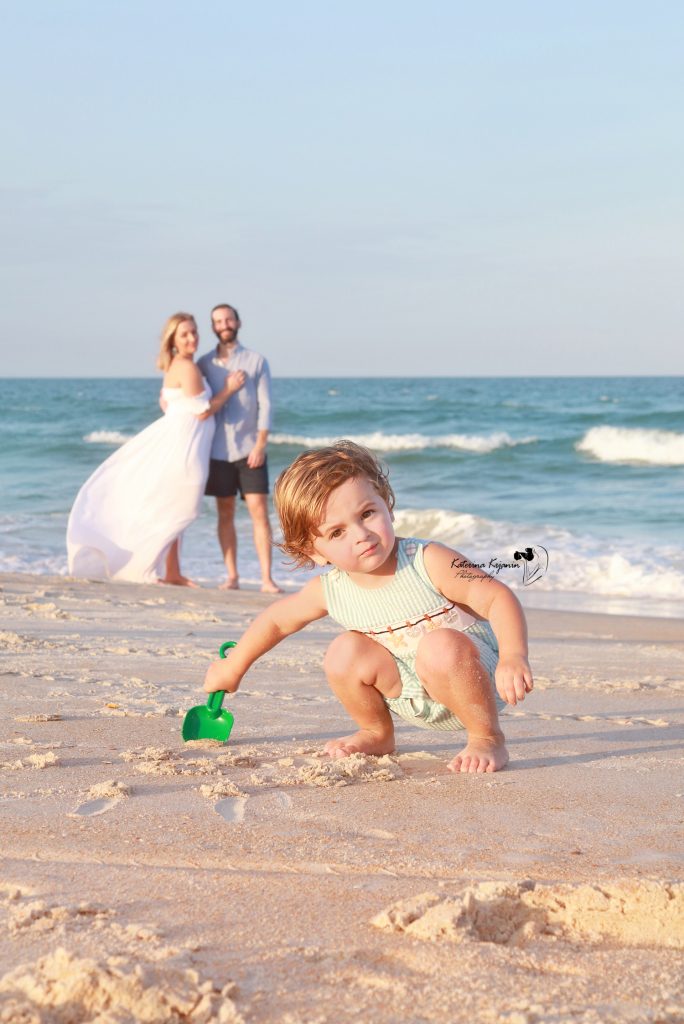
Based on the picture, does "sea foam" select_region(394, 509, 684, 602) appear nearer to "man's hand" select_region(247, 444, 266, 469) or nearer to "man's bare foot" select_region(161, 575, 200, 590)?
"man's hand" select_region(247, 444, 266, 469)

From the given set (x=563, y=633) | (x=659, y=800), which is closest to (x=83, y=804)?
(x=659, y=800)

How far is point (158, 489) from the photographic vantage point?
745 centimetres

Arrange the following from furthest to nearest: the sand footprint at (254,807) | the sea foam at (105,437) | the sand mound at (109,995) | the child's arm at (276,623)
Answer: the sea foam at (105,437) → the child's arm at (276,623) → the sand footprint at (254,807) → the sand mound at (109,995)

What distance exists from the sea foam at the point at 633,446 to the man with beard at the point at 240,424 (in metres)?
12.3

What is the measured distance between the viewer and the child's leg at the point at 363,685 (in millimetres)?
2836

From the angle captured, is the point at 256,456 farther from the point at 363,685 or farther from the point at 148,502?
the point at 363,685

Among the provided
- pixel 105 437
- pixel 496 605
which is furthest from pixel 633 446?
pixel 496 605

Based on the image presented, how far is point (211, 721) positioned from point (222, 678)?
5.9 inches

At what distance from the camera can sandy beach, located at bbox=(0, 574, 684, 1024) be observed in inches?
59.6

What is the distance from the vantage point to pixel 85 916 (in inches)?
69.1

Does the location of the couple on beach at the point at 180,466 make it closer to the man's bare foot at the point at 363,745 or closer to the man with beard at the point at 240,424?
the man with beard at the point at 240,424

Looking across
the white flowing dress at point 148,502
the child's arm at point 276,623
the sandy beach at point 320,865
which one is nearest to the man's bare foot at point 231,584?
the white flowing dress at point 148,502

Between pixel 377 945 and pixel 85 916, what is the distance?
1.53 feet

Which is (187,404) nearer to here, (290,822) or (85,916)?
(290,822)
